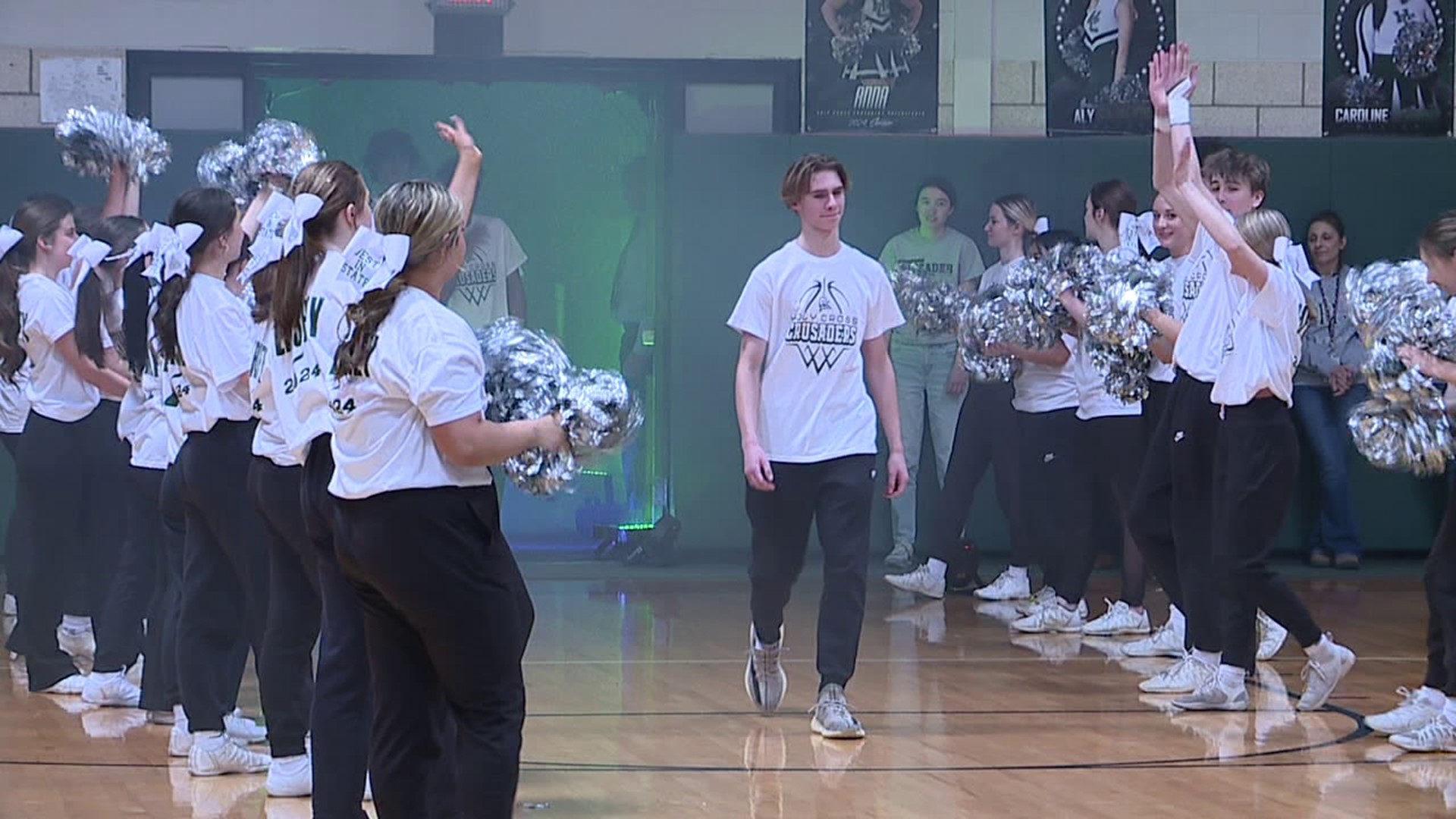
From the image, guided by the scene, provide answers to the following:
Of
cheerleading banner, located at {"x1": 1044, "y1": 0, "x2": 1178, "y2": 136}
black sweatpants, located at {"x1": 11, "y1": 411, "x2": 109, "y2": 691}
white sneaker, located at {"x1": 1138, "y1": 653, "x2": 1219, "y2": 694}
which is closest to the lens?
white sneaker, located at {"x1": 1138, "y1": 653, "x2": 1219, "y2": 694}

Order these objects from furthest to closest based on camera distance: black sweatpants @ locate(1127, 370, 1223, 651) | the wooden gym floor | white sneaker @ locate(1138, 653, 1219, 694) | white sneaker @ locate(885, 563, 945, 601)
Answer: white sneaker @ locate(885, 563, 945, 601), white sneaker @ locate(1138, 653, 1219, 694), black sweatpants @ locate(1127, 370, 1223, 651), the wooden gym floor

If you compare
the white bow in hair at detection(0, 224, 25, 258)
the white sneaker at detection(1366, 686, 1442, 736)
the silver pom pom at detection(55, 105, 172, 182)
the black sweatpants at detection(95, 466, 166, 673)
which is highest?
the silver pom pom at detection(55, 105, 172, 182)

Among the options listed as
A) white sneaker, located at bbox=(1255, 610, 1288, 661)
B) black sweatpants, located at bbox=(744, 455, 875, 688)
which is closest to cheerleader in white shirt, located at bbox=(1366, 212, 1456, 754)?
white sneaker, located at bbox=(1255, 610, 1288, 661)

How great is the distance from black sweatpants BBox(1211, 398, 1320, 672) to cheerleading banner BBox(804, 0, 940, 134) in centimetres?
501

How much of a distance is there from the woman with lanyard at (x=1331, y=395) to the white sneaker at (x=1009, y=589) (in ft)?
7.61

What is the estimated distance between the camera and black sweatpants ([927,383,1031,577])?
8.63m

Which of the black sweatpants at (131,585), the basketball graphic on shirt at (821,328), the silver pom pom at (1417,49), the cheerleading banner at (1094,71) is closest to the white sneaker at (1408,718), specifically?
the basketball graphic on shirt at (821,328)

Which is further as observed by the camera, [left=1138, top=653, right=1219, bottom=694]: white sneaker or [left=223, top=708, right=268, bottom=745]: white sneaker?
[left=1138, top=653, right=1219, bottom=694]: white sneaker

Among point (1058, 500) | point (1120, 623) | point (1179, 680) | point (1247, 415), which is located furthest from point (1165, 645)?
point (1247, 415)

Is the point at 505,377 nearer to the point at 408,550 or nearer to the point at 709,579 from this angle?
the point at 408,550

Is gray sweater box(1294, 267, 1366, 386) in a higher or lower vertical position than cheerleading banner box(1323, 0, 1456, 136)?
lower

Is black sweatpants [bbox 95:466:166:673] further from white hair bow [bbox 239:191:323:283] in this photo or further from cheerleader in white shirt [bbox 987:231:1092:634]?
cheerleader in white shirt [bbox 987:231:1092:634]

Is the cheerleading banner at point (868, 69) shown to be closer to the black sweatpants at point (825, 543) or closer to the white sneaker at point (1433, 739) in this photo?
the black sweatpants at point (825, 543)

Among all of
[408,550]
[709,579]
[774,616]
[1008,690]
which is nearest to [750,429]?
[774,616]
